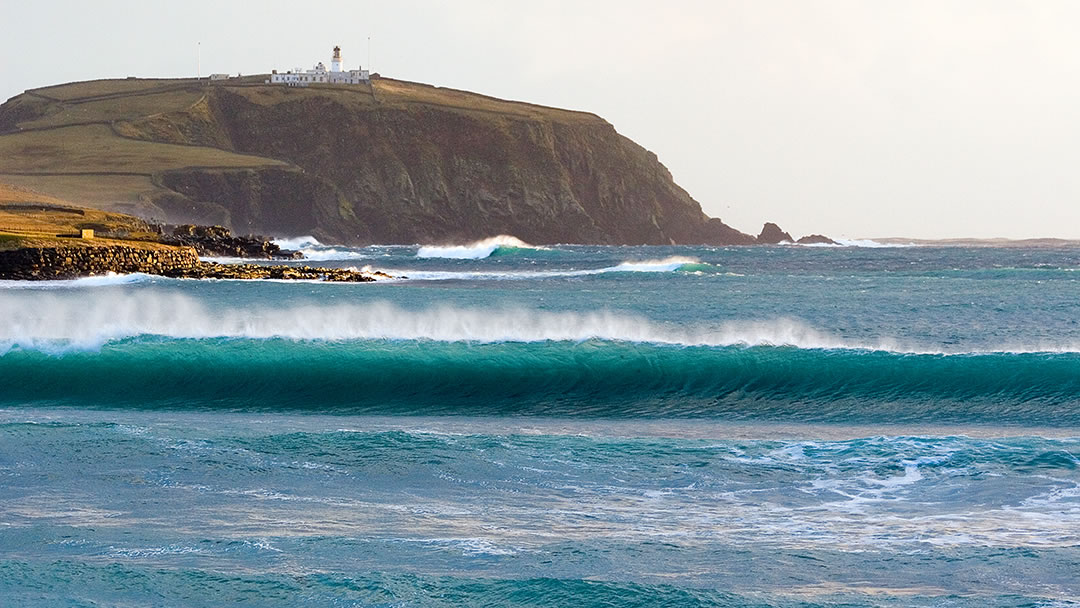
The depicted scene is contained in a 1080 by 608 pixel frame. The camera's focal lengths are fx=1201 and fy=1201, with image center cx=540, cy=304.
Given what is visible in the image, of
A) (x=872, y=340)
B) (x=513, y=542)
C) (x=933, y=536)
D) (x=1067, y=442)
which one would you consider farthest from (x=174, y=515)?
(x=872, y=340)

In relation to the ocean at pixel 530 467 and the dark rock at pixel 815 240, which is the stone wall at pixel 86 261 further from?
the dark rock at pixel 815 240

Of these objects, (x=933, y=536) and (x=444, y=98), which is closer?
(x=933, y=536)

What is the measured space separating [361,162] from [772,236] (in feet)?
207

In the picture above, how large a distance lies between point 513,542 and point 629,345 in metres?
13.1

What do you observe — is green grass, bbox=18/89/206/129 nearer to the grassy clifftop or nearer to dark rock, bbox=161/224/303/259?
the grassy clifftop

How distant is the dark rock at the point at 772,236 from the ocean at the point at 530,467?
155461 mm

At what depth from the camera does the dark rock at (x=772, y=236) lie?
181375mm

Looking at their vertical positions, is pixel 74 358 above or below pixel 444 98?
below

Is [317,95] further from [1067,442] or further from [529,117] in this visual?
[1067,442]

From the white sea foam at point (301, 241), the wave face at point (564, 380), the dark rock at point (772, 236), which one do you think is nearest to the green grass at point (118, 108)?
the white sea foam at point (301, 241)

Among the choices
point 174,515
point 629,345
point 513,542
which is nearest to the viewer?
point 513,542

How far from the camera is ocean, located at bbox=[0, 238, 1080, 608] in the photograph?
8.30 m

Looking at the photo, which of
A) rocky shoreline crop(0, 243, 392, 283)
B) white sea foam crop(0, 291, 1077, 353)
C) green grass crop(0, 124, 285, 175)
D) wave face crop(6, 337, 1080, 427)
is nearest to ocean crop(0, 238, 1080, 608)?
wave face crop(6, 337, 1080, 427)

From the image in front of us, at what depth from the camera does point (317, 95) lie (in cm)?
17825
